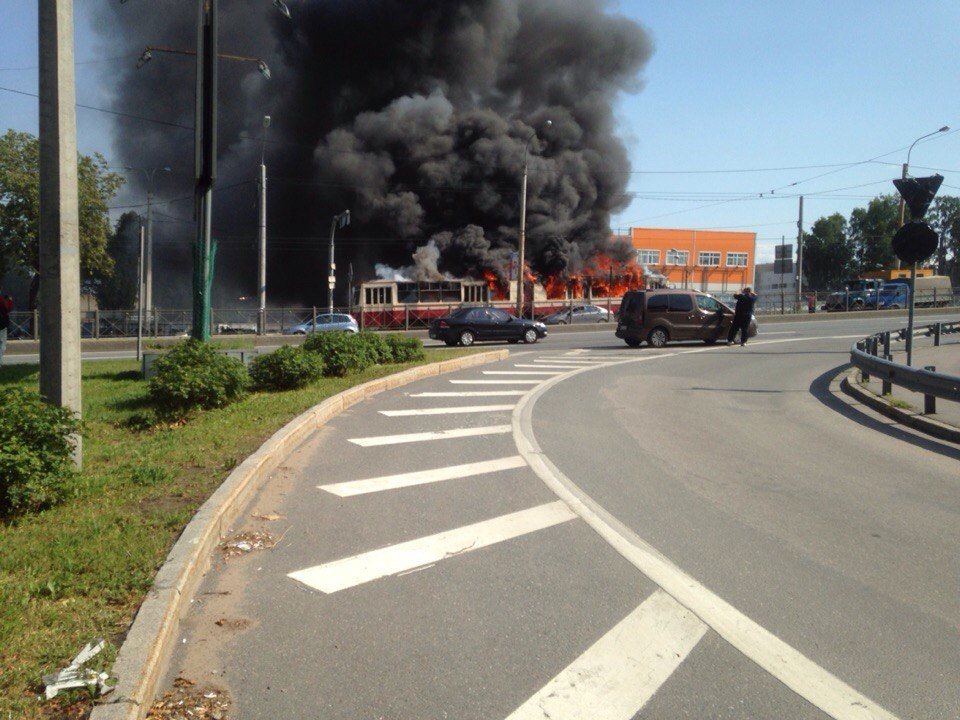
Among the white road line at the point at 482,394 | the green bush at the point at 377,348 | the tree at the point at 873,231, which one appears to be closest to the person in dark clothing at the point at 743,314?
the green bush at the point at 377,348

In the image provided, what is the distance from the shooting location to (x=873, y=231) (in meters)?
91.7

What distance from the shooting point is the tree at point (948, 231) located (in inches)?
3733

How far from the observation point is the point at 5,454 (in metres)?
5.20

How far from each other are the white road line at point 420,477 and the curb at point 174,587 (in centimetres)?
74

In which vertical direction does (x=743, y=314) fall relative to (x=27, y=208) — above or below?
below

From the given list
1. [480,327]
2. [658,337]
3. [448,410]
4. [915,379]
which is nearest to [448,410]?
[448,410]

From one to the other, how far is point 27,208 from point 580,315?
25.9 m

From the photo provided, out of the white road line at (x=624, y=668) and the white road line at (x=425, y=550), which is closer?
the white road line at (x=624, y=668)

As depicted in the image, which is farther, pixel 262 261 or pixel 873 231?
pixel 873 231

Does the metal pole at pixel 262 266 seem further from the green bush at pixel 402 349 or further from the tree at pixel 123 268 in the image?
the green bush at pixel 402 349

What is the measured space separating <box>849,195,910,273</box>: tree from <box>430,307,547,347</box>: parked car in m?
70.9

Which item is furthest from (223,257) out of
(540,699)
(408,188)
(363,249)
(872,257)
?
(872,257)

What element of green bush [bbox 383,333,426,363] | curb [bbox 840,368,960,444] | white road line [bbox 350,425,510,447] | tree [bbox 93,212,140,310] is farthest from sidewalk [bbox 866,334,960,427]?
tree [bbox 93,212,140,310]

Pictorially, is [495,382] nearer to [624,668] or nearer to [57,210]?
[57,210]
